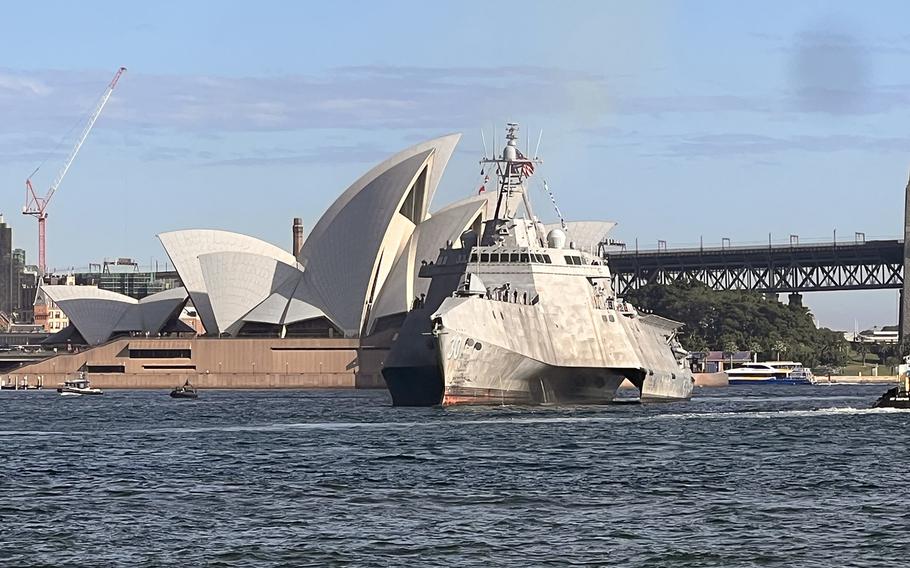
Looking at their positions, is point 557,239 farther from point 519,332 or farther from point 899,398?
point 899,398

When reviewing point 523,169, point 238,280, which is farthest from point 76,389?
point 523,169

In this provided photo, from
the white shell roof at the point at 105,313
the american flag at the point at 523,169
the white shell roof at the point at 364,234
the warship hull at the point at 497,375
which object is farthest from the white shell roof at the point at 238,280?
the warship hull at the point at 497,375

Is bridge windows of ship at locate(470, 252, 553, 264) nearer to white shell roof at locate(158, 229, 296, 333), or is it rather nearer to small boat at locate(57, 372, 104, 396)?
small boat at locate(57, 372, 104, 396)

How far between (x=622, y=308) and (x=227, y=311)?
73.7 metres

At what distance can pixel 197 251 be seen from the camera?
164 metres

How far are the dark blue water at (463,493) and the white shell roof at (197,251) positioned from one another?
89052mm

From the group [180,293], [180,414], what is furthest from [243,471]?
[180,293]

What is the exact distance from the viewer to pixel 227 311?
162375 millimetres

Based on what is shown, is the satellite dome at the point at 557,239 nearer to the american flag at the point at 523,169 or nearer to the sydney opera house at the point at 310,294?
the american flag at the point at 523,169

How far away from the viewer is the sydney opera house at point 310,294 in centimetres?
14938

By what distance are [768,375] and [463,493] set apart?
5571 inches

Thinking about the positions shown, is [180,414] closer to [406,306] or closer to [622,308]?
[622,308]

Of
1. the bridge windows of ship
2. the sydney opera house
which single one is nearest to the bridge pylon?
the sydney opera house

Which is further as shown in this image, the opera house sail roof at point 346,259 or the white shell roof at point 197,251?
the white shell roof at point 197,251
